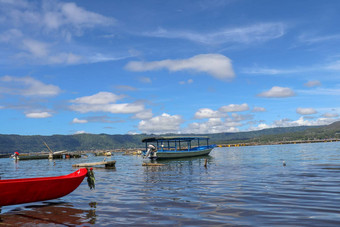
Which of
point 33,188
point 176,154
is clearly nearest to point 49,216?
point 33,188

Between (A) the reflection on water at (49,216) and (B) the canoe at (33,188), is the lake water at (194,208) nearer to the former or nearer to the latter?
(A) the reflection on water at (49,216)

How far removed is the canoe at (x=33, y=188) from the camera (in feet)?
39.9

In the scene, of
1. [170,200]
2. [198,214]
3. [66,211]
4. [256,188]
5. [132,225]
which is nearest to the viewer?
[132,225]

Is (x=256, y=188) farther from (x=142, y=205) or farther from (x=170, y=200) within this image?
(x=142, y=205)

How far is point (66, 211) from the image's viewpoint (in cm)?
1295

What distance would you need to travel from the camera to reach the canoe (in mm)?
12156

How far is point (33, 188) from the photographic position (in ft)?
42.3

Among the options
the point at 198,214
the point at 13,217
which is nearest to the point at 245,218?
the point at 198,214

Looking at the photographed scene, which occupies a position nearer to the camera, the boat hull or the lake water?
the lake water

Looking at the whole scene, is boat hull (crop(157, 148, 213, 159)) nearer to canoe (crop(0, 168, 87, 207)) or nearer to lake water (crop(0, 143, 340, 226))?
lake water (crop(0, 143, 340, 226))

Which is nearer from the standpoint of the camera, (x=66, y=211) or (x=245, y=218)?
(x=245, y=218)

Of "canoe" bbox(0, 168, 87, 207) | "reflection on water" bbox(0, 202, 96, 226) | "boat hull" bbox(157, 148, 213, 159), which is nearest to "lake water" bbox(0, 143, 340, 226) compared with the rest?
"reflection on water" bbox(0, 202, 96, 226)

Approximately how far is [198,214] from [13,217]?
8.10m

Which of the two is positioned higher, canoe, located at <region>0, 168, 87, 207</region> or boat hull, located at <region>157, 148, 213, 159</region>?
canoe, located at <region>0, 168, 87, 207</region>
